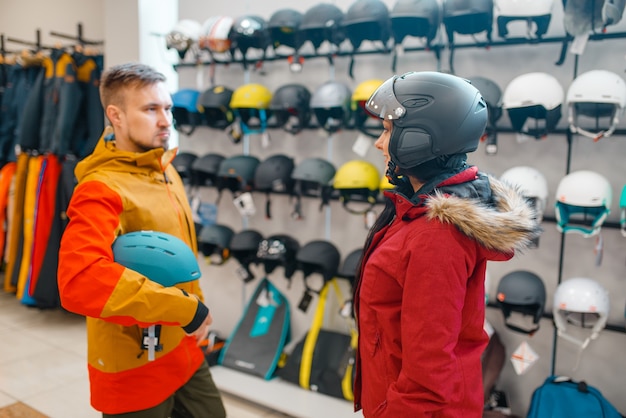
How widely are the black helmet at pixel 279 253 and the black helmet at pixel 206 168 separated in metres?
0.72

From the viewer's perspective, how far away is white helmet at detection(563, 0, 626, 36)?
2.64 metres

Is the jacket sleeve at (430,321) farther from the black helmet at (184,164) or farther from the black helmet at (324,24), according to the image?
the black helmet at (184,164)

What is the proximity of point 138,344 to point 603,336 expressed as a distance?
260 centimetres

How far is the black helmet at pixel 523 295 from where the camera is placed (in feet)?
9.60

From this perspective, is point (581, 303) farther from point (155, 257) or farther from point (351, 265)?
point (155, 257)

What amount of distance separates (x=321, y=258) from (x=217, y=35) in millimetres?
1790

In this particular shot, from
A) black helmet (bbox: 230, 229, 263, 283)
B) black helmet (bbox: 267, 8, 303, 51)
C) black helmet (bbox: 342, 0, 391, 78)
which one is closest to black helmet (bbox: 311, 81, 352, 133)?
black helmet (bbox: 342, 0, 391, 78)

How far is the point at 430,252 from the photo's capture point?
134cm

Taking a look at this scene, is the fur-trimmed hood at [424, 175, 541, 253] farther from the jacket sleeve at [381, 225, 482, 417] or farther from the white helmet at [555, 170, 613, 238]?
the white helmet at [555, 170, 613, 238]

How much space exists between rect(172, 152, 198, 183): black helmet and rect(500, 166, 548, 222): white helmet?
241cm

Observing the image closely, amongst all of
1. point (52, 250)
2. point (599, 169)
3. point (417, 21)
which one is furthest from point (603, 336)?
point (52, 250)

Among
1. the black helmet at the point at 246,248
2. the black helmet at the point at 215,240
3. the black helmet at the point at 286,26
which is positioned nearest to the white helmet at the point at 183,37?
the black helmet at the point at 286,26

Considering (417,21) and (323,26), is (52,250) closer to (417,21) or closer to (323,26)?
(323,26)

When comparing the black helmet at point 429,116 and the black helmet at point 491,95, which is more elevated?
the black helmet at point 491,95
